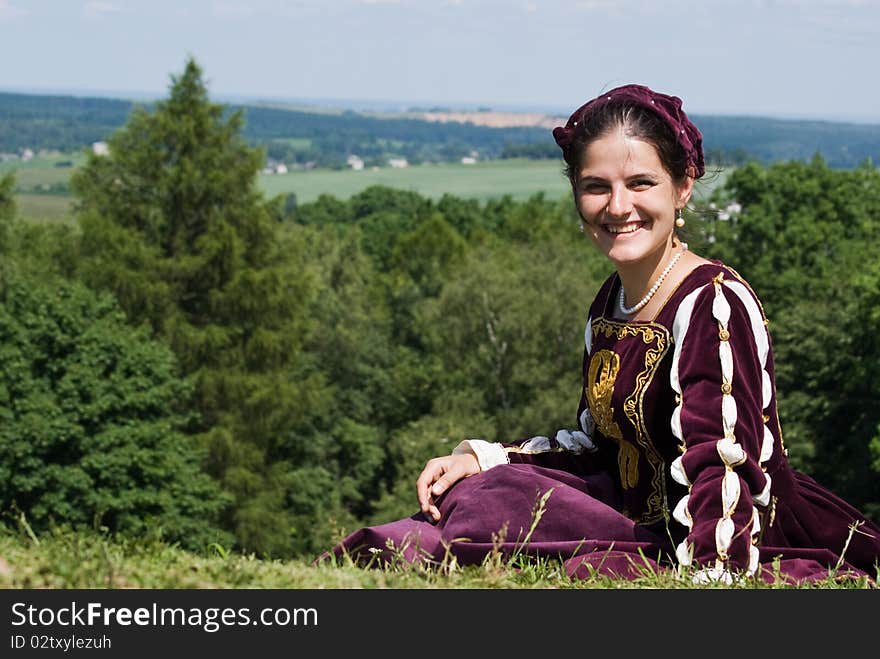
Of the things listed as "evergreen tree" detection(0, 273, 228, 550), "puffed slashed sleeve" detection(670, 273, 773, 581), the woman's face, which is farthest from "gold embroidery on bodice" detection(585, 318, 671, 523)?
"evergreen tree" detection(0, 273, 228, 550)

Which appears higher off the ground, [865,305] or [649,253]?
[649,253]

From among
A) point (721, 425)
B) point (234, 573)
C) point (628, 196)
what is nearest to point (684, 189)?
point (628, 196)

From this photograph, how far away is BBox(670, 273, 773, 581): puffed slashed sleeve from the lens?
417 cm

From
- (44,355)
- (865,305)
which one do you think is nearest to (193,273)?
(44,355)

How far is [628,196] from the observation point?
466cm

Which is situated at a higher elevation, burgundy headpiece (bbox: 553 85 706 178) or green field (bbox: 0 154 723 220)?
burgundy headpiece (bbox: 553 85 706 178)

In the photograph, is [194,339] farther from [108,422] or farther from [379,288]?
[379,288]

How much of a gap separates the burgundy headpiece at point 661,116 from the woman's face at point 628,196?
0.12 metres

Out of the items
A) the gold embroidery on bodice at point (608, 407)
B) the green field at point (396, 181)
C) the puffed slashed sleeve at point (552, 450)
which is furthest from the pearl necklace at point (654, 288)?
the green field at point (396, 181)

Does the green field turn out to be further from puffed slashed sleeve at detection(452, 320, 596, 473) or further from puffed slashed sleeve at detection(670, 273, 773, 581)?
puffed slashed sleeve at detection(670, 273, 773, 581)

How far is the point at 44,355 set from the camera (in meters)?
27.5

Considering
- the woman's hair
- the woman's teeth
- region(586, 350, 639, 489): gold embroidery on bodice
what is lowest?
region(586, 350, 639, 489): gold embroidery on bodice

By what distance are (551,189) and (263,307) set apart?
4537 inches
